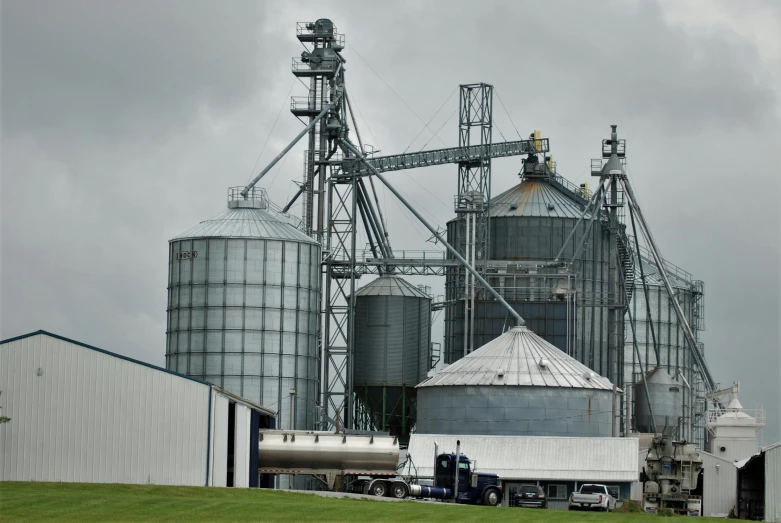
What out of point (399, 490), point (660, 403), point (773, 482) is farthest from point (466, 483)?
point (660, 403)

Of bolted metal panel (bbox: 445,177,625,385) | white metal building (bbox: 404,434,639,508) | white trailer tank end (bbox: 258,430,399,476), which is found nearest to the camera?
white trailer tank end (bbox: 258,430,399,476)

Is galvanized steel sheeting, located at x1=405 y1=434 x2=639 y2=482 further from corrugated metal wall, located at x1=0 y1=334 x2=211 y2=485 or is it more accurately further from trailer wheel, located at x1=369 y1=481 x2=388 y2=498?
corrugated metal wall, located at x1=0 y1=334 x2=211 y2=485

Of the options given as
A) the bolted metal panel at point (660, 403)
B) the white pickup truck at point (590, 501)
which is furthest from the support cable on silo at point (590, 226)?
the white pickup truck at point (590, 501)

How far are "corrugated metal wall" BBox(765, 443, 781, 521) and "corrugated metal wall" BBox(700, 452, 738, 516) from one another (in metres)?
15.5

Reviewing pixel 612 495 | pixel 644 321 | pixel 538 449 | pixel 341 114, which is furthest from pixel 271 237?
pixel 644 321

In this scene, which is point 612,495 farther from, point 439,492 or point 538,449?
point 439,492

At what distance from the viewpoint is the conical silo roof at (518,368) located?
89375mm

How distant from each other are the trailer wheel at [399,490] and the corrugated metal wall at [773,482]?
16475mm

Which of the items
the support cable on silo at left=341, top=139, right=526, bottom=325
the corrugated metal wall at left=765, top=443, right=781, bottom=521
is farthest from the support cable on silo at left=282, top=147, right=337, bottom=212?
the corrugated metal wall at left=765, top=443, right=781, bottom=521

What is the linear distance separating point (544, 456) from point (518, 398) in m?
8.08

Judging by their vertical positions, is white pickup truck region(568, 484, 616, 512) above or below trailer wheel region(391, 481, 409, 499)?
below

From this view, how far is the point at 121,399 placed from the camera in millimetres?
65625

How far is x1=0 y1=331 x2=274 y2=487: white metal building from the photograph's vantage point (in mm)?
64875

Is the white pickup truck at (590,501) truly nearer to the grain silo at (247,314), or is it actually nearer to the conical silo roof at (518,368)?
the conical silo roof at (518,368)
